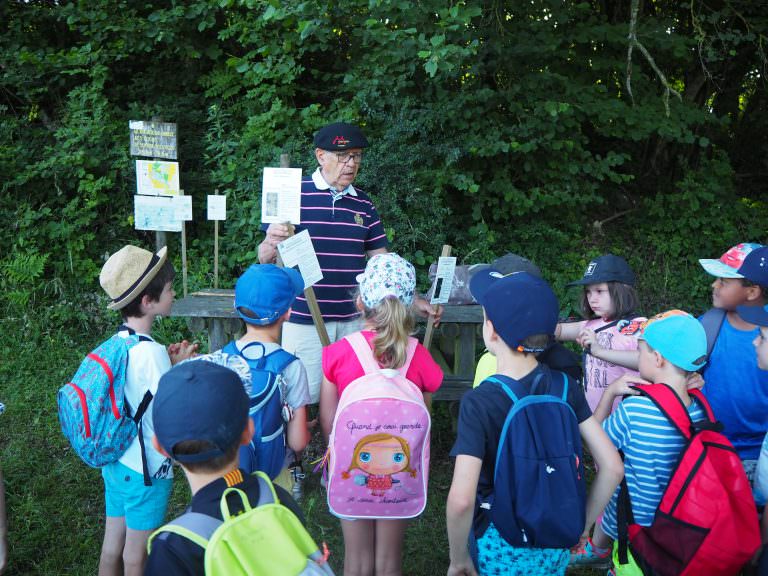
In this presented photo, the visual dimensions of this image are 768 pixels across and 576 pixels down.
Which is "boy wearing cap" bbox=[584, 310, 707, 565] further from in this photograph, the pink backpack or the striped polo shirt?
the striped polo shirt

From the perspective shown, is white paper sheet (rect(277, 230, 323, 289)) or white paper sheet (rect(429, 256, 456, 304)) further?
white paper sheet (rect(429, 256, 456, 304))

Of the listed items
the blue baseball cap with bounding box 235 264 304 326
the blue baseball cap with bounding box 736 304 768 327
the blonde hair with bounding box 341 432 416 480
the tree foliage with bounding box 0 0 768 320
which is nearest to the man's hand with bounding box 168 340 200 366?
the blue baseball cap with bounding box 235 264 304 326

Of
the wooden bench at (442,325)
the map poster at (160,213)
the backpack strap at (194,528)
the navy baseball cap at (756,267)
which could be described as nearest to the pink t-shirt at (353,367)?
the backpack strap at (194,528)

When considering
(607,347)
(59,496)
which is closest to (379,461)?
(607,347)

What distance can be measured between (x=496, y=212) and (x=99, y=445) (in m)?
5.69

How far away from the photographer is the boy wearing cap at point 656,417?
223cm

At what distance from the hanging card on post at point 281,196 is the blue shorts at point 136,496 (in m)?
1.40

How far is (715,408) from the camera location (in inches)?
111

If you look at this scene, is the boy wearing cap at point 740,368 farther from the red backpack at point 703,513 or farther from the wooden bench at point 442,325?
the wooden bench at point 442,325

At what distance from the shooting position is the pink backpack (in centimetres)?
230

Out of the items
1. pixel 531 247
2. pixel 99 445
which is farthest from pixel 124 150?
pixel 99 445

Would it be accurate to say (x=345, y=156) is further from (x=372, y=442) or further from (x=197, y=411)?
(x=197, y=411)

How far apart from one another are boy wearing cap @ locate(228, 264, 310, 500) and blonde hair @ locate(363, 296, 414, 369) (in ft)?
1.05

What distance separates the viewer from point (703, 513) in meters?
2.12
